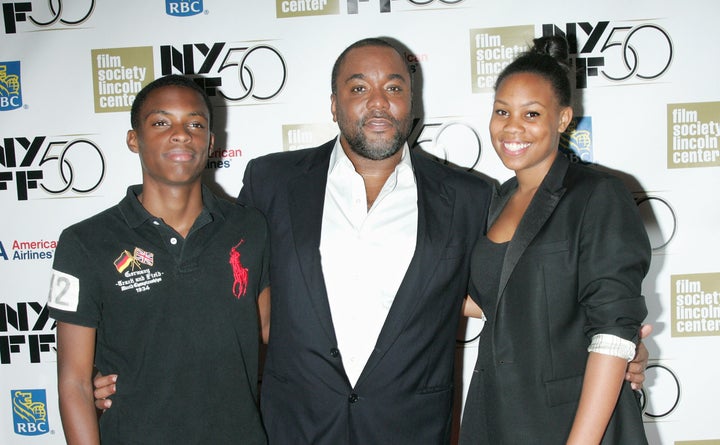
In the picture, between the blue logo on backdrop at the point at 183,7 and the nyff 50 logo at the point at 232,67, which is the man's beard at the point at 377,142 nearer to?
the nyff 50 logo at the point at 232,67

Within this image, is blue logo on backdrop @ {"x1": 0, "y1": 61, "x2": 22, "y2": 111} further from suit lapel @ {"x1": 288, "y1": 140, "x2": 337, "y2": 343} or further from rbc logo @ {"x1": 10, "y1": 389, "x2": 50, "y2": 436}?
suit lapel @ {"x1": 288, "y1": 140, "x2": 337, "y2": 343}

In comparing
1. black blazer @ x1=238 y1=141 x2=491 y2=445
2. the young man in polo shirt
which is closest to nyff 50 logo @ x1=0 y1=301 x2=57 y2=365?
the young man in polo shirt

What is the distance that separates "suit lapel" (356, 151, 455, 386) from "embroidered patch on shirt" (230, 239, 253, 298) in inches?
19.0

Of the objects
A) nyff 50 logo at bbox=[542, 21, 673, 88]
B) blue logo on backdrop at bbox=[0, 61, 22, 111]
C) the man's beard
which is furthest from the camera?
blue logo on backdrop at bbox=[0, 61, 22, 111]

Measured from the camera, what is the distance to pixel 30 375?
116 inches

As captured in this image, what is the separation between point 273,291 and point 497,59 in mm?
1576

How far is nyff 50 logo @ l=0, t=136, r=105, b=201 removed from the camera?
9.41 feet

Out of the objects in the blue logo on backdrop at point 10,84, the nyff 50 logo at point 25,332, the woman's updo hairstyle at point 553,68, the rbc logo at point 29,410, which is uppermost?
the blue logo on backdrop at point 10,84

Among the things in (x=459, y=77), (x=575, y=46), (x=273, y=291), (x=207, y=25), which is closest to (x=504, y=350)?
(x=273, y=291)

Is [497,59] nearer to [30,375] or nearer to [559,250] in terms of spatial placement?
A: [559,250]

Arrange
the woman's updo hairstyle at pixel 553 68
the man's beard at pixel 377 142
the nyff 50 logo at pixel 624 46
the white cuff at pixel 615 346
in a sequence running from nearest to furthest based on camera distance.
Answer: the white cuff at pixel 615 346, the woman's updo hairstyle at pixel 553 68, the man's beard at pixel 377 142, the nyff 50 logo at pixel 624 46

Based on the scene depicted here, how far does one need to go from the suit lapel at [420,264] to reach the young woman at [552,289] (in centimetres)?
16

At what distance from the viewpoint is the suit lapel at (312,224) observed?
1.96m

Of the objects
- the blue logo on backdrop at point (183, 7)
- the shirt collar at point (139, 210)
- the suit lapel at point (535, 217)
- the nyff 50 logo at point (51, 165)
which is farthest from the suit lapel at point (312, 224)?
the nyff 50 logo at point (51, 165)
